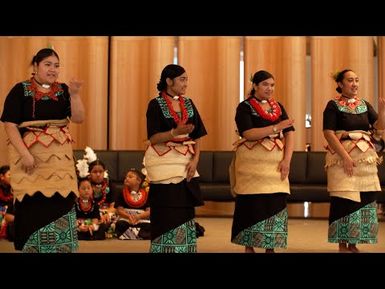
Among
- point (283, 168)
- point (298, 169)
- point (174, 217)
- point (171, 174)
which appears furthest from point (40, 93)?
point (298, 169)

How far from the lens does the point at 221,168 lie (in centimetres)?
788

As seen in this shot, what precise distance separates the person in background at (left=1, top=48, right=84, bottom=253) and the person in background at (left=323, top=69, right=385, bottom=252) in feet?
5.94

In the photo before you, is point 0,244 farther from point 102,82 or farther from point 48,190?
point 102,82

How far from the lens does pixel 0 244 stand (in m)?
5.18

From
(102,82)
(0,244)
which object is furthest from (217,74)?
(0,244)

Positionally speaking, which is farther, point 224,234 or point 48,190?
point 224,234

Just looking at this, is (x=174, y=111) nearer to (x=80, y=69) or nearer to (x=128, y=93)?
(x=128, y=93)

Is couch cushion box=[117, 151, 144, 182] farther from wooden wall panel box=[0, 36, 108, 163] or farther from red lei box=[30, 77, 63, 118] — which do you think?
red lei box=[30, 77, 63, 118]

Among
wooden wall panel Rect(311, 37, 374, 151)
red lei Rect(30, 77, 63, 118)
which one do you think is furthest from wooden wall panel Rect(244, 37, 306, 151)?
red lei Rect(30, 77, 63, 118)

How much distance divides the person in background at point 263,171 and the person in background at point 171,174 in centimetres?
46

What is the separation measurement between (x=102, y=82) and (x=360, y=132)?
503cm

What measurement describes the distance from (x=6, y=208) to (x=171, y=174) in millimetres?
2410

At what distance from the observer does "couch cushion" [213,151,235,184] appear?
7.86m
